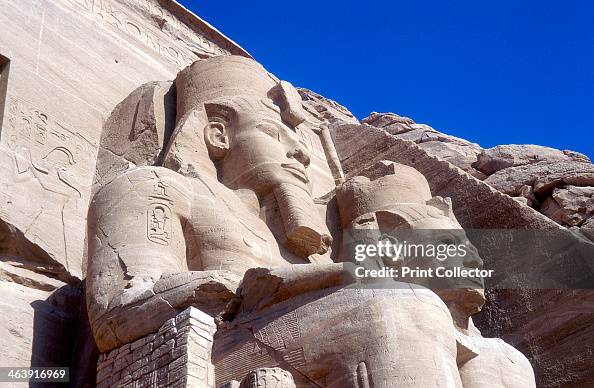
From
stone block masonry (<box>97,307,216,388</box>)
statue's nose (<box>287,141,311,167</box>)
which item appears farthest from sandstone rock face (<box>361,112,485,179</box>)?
stone block masonry (<box>97,307,216,388</box>)

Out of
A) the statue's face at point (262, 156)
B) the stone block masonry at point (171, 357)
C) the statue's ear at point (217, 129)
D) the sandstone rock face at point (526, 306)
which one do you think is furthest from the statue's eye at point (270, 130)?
the stone block masonry at point (171, 357)

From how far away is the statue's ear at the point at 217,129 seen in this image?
6.89 meters

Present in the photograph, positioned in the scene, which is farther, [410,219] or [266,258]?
[410,219]

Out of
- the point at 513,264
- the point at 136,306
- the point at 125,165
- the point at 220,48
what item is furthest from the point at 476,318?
the point at 220,48

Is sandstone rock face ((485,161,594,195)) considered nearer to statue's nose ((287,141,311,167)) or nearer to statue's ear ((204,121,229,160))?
statue's nose ((287,141,311,167))

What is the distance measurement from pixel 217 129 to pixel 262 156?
483mm

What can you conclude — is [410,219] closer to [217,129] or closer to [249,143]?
[249,143]

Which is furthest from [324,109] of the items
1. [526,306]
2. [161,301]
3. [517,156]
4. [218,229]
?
[161,301]

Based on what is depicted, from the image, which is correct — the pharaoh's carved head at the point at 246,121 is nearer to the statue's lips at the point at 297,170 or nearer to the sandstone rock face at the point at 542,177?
the statue's lips at the point at 297,170

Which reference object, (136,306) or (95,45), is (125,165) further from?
(136,306)

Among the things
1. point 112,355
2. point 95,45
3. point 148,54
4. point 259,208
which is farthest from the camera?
point 148,54

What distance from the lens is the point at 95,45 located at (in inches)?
321

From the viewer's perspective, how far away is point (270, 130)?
6.93 metres

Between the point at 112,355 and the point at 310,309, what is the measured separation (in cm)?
105
